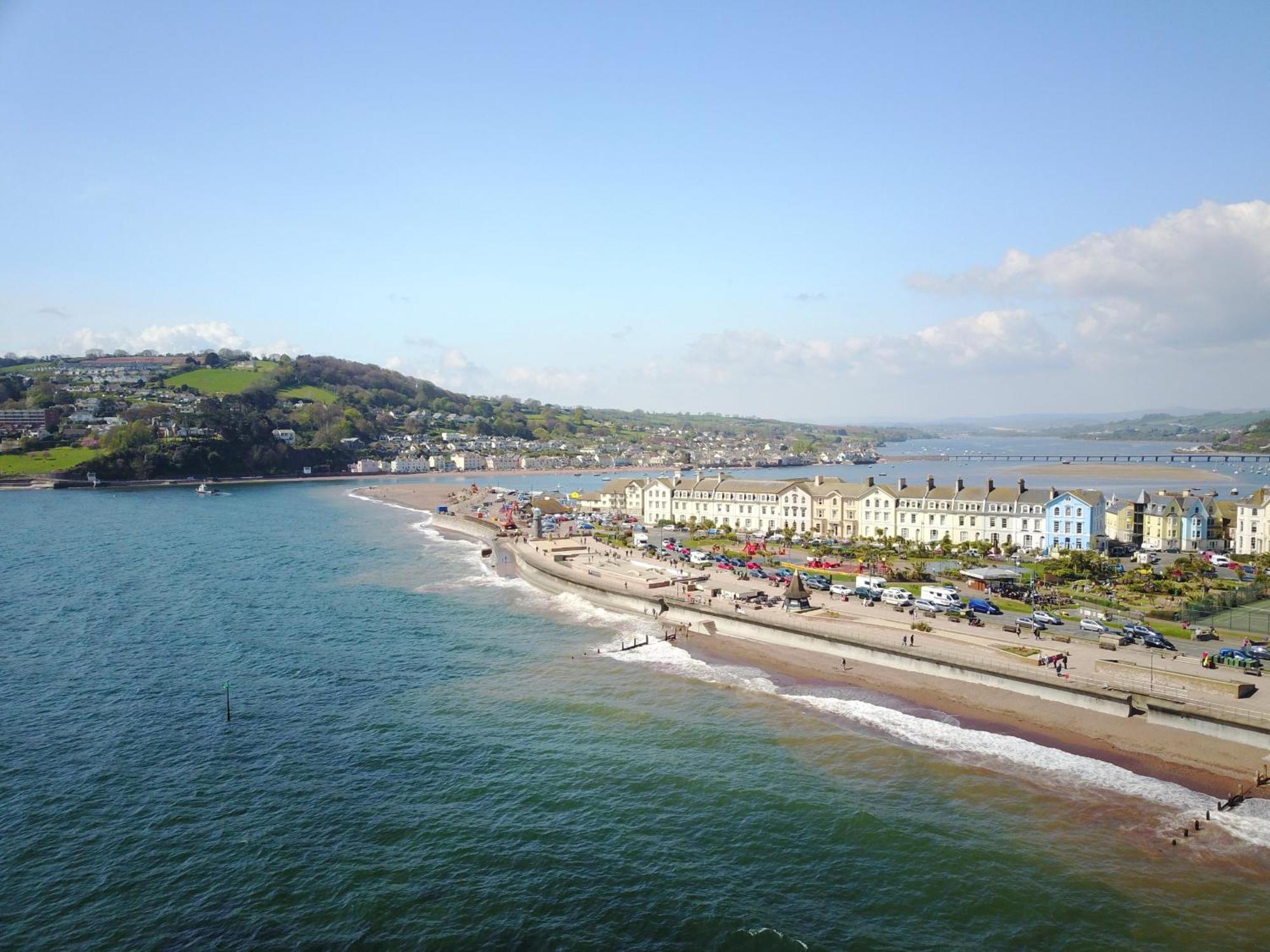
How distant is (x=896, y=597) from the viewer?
4669cm

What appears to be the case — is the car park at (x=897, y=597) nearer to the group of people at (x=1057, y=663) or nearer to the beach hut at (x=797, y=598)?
the beach hut at (x=797, y=598)

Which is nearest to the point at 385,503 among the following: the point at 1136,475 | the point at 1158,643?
the point at 1158,643

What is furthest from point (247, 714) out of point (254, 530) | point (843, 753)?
point (254, 530)

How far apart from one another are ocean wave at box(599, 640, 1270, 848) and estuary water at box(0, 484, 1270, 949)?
13 centimetres

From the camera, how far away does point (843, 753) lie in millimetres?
27375

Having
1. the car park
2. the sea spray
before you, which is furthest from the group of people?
the car park

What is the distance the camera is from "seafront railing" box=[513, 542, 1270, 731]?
27859mm

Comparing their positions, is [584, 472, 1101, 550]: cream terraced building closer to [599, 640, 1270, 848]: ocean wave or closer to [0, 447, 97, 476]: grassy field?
[599, 640, 1270, 848]: ocean wave

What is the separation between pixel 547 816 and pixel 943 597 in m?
30.2

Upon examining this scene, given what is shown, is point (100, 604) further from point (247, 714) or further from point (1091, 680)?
point (1091, 680)

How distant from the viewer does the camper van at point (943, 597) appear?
44.3m

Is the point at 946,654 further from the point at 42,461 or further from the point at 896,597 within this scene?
the point at 42,461

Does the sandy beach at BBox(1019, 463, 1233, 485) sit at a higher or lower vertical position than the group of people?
higher

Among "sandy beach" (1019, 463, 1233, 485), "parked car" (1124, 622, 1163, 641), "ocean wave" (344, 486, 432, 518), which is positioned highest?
"sandy beach" (1019, 463, 1233, 485)
